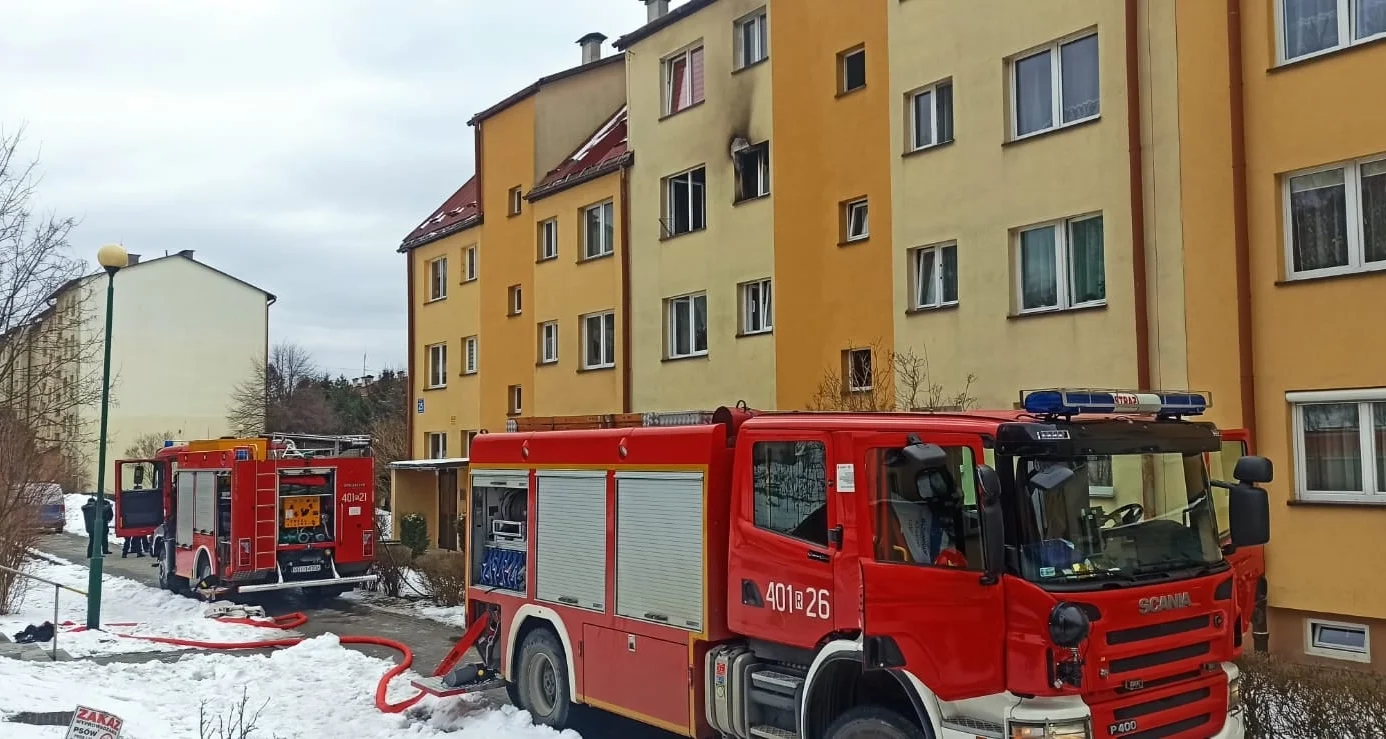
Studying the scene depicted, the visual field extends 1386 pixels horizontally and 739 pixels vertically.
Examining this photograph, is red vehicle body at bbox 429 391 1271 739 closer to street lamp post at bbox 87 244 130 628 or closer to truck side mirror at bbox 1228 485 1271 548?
truck side mirror at bbox 1228 485 1271 548

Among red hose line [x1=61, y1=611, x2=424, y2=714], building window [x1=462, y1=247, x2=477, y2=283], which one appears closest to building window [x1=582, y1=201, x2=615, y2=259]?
building window [x1=462, y1=247, x2=477, y2=283]

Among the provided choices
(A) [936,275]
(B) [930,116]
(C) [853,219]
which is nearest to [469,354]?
(C) [853,219]

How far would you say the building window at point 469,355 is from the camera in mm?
30369

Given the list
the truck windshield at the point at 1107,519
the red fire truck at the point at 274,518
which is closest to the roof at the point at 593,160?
the red fire truck at the point at 274,518

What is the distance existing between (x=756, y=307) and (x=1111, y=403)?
14.2 metres

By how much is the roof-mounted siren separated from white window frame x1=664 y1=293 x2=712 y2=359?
1458cm

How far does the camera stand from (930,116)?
16734 millimetres

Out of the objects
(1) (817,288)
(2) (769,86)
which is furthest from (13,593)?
(2) (769,86)

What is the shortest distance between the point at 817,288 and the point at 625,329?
5659 mm

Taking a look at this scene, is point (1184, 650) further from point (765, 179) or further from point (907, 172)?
point (765, 179)

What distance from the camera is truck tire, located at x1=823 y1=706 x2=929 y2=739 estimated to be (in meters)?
6.15

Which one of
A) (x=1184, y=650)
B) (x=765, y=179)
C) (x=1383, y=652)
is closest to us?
(x=1184, y=650)

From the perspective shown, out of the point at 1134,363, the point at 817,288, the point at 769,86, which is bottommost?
the point at 1134,363

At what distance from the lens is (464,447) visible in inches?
1188
